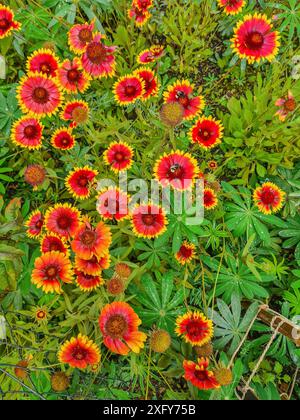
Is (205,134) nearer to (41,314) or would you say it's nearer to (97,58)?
(97,58)

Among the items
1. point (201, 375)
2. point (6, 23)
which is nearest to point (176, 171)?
point (201, 375)

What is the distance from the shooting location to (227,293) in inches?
71.1

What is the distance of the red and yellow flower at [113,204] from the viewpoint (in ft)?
5.47

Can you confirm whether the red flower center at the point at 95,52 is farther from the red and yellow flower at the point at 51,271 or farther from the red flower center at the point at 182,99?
the red and yellow flower at the point at 51,271

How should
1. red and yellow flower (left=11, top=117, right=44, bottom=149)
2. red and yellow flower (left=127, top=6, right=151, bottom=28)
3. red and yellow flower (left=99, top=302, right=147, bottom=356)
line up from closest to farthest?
red and yellow flower (left=99, top=302, right=147, bottom=356)
red and yellow flower (left=11, top=117, right=44, bottom=149)
red and yellow flower (left=127, top=6, right=151, bottom=28)

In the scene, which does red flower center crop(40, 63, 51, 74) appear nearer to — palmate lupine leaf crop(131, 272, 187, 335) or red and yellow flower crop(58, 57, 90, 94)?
red and yellow flower crop(58, 57, 90, 94)

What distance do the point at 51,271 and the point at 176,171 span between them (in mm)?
666

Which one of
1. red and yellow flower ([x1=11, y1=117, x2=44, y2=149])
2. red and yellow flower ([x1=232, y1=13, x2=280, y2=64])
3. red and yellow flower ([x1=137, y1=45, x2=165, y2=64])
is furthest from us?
red and yellow flower ([x1=137, y1=45, x2=165, y2=64])

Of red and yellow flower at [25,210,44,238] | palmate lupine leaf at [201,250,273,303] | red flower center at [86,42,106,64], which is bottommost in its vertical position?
palmate lupine leaf at [201,250,273,303]

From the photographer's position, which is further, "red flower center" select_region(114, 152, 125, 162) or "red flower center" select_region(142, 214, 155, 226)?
"red flower center" select_region(114, 152, 125, 162)

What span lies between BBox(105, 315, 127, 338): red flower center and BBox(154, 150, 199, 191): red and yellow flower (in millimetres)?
586

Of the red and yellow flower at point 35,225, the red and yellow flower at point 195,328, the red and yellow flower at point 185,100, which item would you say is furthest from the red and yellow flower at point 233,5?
the red and yellow flower at point 195,328

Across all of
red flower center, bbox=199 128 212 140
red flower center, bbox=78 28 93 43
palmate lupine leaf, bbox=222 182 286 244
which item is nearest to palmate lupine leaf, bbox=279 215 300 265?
palmate lupine leaf, bbox=222 182 286 244

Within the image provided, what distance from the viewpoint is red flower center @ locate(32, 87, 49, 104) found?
179 cm
